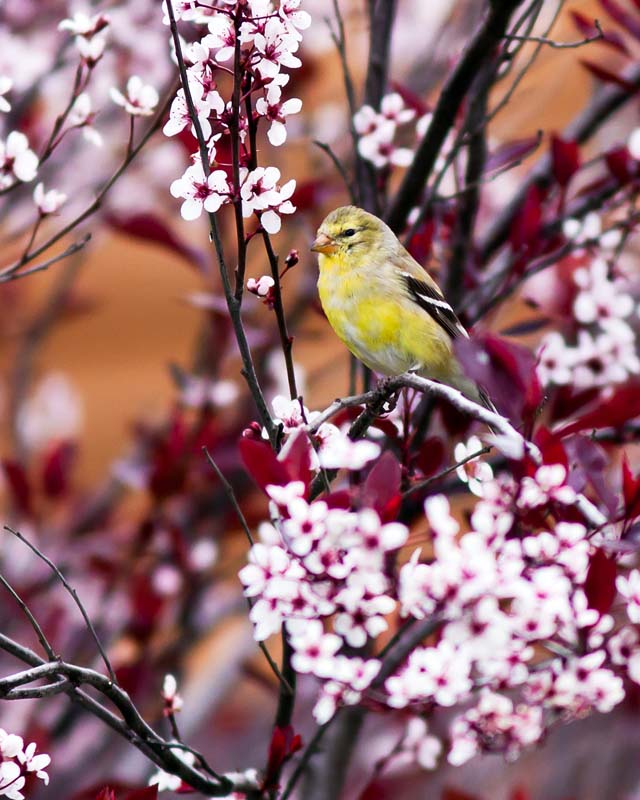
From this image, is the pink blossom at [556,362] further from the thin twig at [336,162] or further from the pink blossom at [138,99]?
the pink blossom at [138,99]

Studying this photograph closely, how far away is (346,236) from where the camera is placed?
207 cm

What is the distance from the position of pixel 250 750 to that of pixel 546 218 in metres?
1.94

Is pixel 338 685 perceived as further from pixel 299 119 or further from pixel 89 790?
pixel 299 119

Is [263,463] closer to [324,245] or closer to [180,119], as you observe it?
[180,119]

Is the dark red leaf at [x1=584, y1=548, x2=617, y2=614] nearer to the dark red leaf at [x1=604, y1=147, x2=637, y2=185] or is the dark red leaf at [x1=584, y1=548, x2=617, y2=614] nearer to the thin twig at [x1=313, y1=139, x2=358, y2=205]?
the thin twig at [x1=313, y1=139, x2=358, y2=205]

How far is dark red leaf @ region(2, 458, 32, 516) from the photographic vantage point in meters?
2.39

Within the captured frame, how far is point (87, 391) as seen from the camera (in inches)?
218

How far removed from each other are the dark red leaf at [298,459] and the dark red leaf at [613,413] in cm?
31

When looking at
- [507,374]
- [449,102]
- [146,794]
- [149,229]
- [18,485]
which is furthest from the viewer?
[18,485]

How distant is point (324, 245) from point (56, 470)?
0.92 metres

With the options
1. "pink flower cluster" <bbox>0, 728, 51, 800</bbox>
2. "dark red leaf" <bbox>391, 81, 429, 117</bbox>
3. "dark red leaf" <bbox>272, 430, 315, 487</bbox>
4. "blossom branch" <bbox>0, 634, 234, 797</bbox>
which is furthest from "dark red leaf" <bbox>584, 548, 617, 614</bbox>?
"dark red leaf" <bbox>391, 81, 429, 117</bbox>

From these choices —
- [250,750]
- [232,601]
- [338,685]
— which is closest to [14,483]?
[232,601]

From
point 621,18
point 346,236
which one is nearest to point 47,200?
point 346,236

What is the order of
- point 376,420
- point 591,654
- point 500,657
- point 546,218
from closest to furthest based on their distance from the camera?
point 500,657
point 591,654
point 376,420
point 546,218
